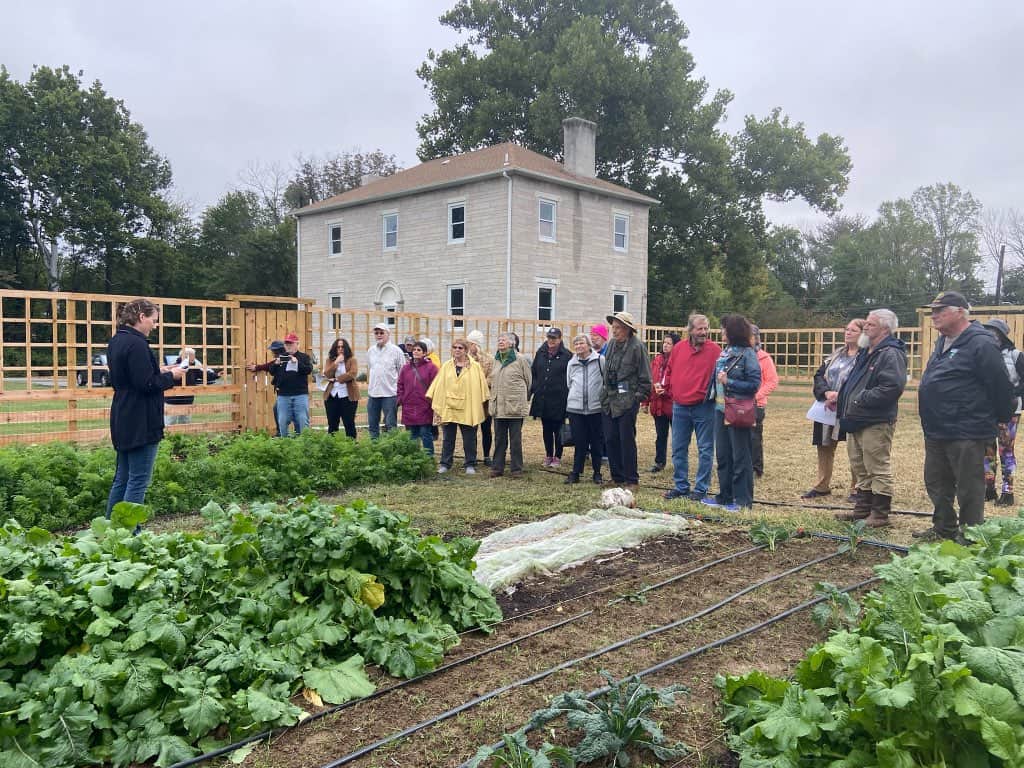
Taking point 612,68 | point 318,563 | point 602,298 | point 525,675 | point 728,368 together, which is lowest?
point 525,675

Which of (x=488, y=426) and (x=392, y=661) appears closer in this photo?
(x=392, y=661)

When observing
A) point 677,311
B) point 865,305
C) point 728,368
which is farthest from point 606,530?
point 865,305

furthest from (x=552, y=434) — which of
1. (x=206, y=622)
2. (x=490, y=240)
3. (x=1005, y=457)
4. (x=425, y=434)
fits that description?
(x=490, y=240)

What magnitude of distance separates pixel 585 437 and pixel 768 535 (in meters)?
3.51

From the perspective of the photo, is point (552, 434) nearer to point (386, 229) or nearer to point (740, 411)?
point (740, 411)

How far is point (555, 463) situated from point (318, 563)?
658 centimetres

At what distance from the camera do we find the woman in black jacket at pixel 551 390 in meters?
9.72

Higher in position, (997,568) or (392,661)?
(997,568)

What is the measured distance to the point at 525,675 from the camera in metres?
3.56

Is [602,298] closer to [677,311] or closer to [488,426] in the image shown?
[677,311]

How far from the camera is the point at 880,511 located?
668 centimetres

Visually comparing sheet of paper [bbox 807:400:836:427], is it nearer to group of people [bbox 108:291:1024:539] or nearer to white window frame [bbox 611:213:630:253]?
group of people [bbox 108:291:1024:539]

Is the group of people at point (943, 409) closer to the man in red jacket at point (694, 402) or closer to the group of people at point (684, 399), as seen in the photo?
the group of people at point (684, 399)

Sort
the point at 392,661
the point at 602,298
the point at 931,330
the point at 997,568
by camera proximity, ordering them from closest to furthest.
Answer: the point at 997,568, the point at 392,661, the point at 931,330, the point at 602,298
